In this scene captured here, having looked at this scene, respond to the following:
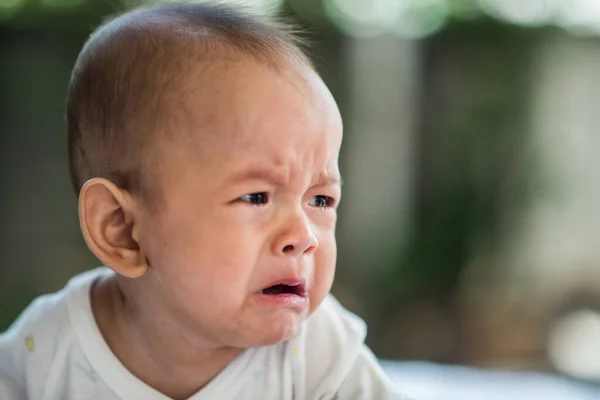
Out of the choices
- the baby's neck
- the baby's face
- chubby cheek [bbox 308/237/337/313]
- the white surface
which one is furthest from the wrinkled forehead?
the white surface

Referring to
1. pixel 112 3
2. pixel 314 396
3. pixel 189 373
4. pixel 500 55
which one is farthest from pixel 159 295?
pixel 500 55

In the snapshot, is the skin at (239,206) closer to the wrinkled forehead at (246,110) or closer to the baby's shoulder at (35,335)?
the wrinkled forehead at (246,110)

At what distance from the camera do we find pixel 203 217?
964mm

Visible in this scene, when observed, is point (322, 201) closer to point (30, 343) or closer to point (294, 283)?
point (294, 283)

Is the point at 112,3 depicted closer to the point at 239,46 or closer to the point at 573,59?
the point at 573,59

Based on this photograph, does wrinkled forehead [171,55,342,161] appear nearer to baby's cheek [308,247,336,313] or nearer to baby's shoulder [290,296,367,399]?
baby's cheek [308,247,336,313]

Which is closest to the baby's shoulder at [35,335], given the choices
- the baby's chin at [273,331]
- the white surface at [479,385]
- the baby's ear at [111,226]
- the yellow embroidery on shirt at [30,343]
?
the yellow embroidery on shirt at [30,343]

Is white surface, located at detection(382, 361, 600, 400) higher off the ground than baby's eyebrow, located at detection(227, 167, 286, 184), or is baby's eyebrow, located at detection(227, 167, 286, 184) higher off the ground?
baby's eyebrow, located at detection(227, 167, 286, 184)

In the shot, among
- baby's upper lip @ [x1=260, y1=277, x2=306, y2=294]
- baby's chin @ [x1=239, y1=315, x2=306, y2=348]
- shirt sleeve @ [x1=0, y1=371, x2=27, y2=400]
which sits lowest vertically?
shirt sleeve @ [x1=0, y1=371, x2=27, y2=400]

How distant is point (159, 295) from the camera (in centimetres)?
107

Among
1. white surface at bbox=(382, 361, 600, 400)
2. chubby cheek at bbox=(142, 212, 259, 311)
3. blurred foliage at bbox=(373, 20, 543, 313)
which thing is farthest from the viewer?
blurred foliage at bbox=(373, 20, 543, 313)

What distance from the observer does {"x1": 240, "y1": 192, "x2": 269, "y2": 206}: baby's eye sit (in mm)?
973

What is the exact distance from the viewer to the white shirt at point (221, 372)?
1.12 metres

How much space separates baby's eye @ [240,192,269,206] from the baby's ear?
0.54 feet
